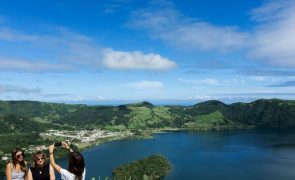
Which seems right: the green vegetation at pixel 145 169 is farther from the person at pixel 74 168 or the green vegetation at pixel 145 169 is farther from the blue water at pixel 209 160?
the person at pixel 74 168

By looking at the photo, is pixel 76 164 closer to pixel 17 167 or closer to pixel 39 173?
pixel 39 173

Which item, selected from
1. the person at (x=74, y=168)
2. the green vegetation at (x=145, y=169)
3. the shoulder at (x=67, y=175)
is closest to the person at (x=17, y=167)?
the person at (x=74, y=168)

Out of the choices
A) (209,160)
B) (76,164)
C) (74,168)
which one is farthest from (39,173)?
(209,160)

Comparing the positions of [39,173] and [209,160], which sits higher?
[39,173]

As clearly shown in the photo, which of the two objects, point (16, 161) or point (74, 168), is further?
point (16, 161)

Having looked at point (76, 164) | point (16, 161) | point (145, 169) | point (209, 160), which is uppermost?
point (76, 164)

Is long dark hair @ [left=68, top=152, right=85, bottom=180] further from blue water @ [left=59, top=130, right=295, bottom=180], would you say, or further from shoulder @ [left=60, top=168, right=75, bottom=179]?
blue water @ [left=59, top=130, right=295, bottom=180]
